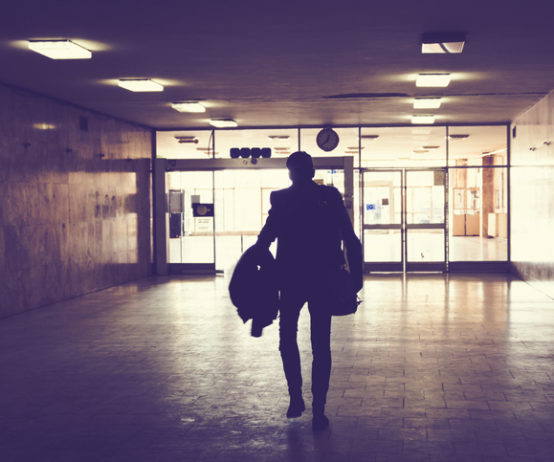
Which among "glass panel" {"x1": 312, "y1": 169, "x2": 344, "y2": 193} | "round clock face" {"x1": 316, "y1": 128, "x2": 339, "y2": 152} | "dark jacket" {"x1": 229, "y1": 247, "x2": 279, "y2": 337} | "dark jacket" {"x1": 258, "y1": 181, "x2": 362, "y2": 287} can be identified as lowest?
"dark jacket" {"x1": 229, "y1": 247, "x2": 279, "y2": 337}

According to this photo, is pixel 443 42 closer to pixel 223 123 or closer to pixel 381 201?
pixel 223 123

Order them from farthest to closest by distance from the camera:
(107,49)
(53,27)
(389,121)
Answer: (389,121)
(107,49)
(53,27)

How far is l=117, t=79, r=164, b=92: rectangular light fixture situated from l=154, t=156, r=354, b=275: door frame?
4.72 meters

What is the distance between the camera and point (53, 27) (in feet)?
21.0

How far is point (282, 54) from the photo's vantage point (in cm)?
762

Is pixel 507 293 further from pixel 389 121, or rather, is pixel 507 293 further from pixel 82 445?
pixel 82 445

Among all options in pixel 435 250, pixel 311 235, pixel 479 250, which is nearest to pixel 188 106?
pixel 311 235

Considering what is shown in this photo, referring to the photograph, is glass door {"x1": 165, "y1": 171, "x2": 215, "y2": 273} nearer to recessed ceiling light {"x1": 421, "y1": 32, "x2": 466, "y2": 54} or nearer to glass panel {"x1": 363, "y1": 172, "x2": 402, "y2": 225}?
glass panel {"x1": 363, "y1": 172, "x2": 402, "y2": 225}

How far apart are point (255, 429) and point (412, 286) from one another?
804 cm

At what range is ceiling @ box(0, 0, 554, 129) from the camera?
596cm

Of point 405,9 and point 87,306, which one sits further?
point 87,306

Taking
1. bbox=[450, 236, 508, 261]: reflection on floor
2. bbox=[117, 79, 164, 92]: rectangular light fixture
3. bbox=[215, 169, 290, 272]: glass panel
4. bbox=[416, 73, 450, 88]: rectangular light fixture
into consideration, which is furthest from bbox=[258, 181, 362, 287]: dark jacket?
bbox=[450, 236, 508, 261]: reflection on floor

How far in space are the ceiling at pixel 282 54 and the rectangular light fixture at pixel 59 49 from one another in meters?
0.15

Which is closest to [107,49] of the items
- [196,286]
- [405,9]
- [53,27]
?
[53,27]
